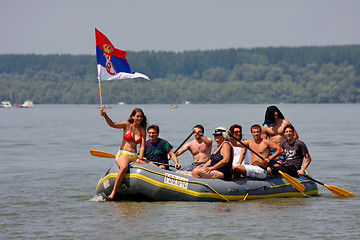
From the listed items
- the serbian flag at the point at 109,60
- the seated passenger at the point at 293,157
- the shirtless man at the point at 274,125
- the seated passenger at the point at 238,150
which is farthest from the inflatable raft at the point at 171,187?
the serbian flag at the point at 109,60

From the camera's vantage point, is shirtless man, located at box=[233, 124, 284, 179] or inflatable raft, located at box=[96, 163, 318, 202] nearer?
inflatable raft, located at box=[96, 163, 318, 202]

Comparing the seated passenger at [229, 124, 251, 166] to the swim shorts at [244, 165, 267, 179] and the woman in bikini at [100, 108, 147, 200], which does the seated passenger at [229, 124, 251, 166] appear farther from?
the woman in bikini at [100, 108, 147, 200]

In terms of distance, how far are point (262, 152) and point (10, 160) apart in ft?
43.4

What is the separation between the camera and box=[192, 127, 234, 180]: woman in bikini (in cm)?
1334

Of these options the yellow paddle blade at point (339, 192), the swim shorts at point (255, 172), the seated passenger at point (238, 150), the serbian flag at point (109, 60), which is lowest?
the yellow paddle blade at point (339, 192)

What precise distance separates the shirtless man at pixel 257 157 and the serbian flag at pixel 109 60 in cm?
280

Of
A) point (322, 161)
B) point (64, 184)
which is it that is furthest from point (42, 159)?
point (322, 161)

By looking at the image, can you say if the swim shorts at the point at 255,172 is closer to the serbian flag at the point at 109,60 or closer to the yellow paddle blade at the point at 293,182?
the yellow paddle blade at the point at 293,182

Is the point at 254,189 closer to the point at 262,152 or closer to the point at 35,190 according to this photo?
the point at 262,152

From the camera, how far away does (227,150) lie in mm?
13289

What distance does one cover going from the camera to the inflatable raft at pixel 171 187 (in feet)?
43.9

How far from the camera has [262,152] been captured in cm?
1431

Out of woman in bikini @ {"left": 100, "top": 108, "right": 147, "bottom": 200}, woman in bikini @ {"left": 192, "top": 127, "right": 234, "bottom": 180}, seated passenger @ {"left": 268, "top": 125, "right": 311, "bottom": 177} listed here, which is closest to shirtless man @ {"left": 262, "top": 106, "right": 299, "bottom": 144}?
seated passenger @ {"left": 268, "top": 125, "right": 311, "bottom": 177}

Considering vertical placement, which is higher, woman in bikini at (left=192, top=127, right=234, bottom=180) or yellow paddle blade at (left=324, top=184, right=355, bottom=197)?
woman in bikini at (left=192, top=127, right=234, bottom=180)
